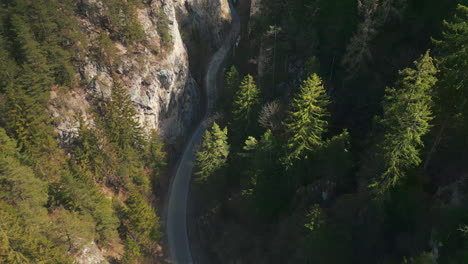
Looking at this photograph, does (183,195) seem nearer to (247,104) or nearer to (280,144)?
(247,104)

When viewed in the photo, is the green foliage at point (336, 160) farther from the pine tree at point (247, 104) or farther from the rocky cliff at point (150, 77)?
the rocky cliff at point (150, 77)

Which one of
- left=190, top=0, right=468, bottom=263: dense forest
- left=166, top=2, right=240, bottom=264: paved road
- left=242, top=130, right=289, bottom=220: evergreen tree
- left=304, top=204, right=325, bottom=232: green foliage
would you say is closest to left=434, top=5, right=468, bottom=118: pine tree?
left=190, top=0, right=468, bottom=263: dense forest

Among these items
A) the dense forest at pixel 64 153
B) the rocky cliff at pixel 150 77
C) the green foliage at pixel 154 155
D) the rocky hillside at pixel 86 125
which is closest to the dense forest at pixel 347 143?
the green foliage at pixel 154 155

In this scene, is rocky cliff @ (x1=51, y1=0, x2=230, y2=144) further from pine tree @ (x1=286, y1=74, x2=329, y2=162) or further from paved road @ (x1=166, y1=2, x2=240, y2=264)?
pine tree @ (x1=286, y1=74, x2=329, y2=162)

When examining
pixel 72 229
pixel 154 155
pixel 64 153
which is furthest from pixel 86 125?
pixel 72 229

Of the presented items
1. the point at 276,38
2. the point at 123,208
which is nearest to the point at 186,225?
the point at 123,208
